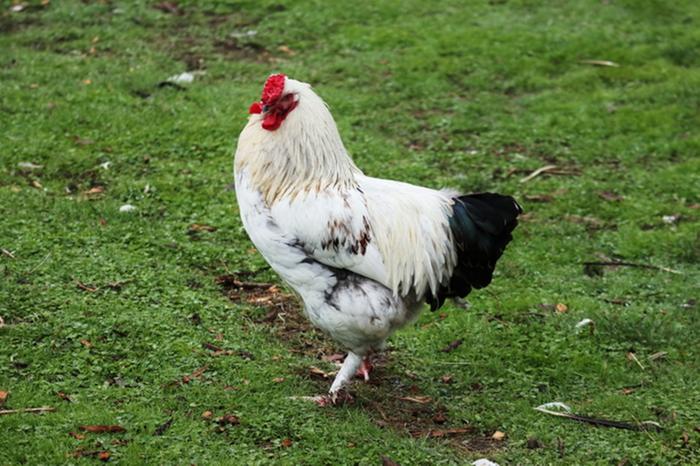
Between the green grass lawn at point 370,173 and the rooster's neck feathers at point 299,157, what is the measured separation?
47.8 inches

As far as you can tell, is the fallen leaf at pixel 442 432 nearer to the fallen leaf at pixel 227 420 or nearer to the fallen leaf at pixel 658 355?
the fallen leaf at pixel 227 420

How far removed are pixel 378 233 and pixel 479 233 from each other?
2.00 ft

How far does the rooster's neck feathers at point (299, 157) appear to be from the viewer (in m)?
5.84

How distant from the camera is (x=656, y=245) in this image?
8.37m

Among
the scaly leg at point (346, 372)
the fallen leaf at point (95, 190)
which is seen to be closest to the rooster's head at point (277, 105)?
the scaly leg at point (346, 372)

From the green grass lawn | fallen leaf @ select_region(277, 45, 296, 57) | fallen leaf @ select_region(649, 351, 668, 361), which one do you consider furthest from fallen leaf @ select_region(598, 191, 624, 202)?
fallen leaf @ select_region(277, 45, 296, 57)

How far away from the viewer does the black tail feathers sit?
229 inches

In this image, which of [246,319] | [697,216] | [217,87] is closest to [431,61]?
[217,87]

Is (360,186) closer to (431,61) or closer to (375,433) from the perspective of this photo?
(375,433)

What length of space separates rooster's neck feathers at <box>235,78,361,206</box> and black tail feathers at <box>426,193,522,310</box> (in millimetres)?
696

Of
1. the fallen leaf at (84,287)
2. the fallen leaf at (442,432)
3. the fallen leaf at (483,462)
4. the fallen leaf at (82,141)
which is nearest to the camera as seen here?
the fallen leaf at (483,462)

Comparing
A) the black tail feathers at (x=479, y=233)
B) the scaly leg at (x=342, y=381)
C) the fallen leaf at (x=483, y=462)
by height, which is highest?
the black tail feathers at (x=479, y=233)

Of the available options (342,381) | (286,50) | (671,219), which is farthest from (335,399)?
(286,50)

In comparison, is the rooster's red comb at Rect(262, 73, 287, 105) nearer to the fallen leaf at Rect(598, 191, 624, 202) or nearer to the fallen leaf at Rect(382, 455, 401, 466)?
the fallen leaf at Rect(382, 455, 401, 466)
